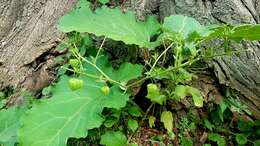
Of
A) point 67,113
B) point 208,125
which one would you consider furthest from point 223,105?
point 67,113

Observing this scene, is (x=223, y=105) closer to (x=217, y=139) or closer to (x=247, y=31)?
(x=217, y=139)

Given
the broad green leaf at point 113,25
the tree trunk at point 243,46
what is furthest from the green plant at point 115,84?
the tree trunk at point 243,46

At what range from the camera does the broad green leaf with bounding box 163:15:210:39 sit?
7.50 ft

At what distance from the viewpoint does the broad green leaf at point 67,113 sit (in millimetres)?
2062

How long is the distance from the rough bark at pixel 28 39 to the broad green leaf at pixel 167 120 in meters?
0.73

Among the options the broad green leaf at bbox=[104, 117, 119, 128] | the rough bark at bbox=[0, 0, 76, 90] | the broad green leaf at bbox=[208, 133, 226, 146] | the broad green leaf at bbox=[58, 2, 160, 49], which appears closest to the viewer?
the broad green leaf at bbox=[58, 2, 160, 49]

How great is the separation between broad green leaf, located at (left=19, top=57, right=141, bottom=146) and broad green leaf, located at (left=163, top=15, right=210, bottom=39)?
26 centimetres

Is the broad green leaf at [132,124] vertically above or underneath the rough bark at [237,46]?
underneath

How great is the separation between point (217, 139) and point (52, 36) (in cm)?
116

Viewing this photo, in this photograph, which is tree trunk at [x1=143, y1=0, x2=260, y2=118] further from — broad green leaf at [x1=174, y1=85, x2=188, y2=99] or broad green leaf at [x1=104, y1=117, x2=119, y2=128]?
broad green leaf at [x1=104, y1=117, x2=119, y2=128]

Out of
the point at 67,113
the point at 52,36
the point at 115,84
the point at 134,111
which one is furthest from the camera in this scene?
the point at 52,36

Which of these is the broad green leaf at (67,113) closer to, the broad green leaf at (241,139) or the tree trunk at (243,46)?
the tree trunk at (243,46)

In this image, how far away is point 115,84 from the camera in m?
2.27

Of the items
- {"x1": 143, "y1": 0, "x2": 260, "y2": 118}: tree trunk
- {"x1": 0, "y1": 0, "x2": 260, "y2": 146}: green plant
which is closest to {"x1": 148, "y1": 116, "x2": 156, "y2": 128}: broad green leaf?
{"x1": 0, "y1": 0, "x2": 260, "y2": 146}: green plant
